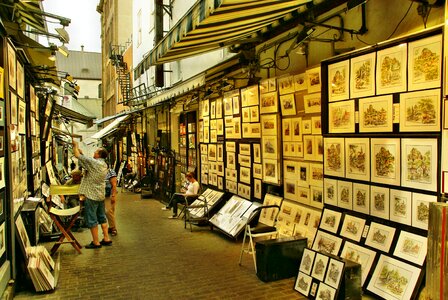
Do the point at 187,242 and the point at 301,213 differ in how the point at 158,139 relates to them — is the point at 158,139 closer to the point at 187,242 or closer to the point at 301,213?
the point at 187,242

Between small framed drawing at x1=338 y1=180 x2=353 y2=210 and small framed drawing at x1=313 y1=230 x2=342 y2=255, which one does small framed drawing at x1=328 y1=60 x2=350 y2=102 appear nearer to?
small framed drawing at x1=338 y1=180 x2=353 y2=210

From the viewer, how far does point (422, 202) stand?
4.40 metres

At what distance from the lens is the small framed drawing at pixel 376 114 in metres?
4.83

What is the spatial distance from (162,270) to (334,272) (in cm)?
306

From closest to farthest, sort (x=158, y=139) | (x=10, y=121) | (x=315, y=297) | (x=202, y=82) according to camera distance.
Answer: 1. (x=315, y=297)
2. (x=10, y=121)
3. (x=202, y=82)
4. (x=158, y=139)

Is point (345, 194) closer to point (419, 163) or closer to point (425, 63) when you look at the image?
point (419, 163)

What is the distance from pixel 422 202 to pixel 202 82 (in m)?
7.02

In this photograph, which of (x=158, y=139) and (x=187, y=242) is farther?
(x=158, y=139)

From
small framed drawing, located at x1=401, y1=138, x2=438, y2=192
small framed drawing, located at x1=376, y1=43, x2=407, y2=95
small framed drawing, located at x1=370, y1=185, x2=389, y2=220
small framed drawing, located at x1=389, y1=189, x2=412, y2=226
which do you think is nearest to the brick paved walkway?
small framed drawing, located at x1=370, y1=185, x2=389, y2=220

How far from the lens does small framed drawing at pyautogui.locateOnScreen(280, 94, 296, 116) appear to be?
697 centimetres

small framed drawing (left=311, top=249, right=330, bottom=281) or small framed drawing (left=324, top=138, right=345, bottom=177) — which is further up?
small framed drawing (left=324, top=138, right=345, bottom=177)

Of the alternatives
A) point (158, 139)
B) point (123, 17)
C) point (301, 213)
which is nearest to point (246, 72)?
point (301, 213)

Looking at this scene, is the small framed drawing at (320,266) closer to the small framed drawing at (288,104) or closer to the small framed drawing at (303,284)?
the small framed drawing at (303,284)

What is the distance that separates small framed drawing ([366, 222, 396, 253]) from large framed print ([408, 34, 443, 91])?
1.80 meters
